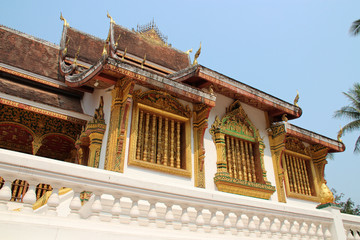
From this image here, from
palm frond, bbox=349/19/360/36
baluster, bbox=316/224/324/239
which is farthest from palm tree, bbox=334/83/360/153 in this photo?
baluster, bbox=316/224/324/239

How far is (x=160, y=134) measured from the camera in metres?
7.04

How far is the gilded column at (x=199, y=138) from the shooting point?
281 inches

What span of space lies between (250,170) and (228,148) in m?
0.91

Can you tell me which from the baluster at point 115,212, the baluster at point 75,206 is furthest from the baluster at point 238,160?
the baluster at point 75,206

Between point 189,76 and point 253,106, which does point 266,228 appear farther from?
point 253,106

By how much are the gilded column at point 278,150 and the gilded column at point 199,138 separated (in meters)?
2.61

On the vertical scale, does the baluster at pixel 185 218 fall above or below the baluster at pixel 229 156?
below

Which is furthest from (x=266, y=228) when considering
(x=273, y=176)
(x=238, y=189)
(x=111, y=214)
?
(x=273, y=176)

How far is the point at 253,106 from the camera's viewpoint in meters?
9.13

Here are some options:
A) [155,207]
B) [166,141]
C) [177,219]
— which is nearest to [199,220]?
[177,219]

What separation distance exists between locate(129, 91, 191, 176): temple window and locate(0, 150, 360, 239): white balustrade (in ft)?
9.06

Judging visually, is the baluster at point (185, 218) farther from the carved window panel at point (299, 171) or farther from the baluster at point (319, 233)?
the carved window panel at point (299, 171)

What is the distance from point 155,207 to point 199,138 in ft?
14.1

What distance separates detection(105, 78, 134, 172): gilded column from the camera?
6.14 meters
